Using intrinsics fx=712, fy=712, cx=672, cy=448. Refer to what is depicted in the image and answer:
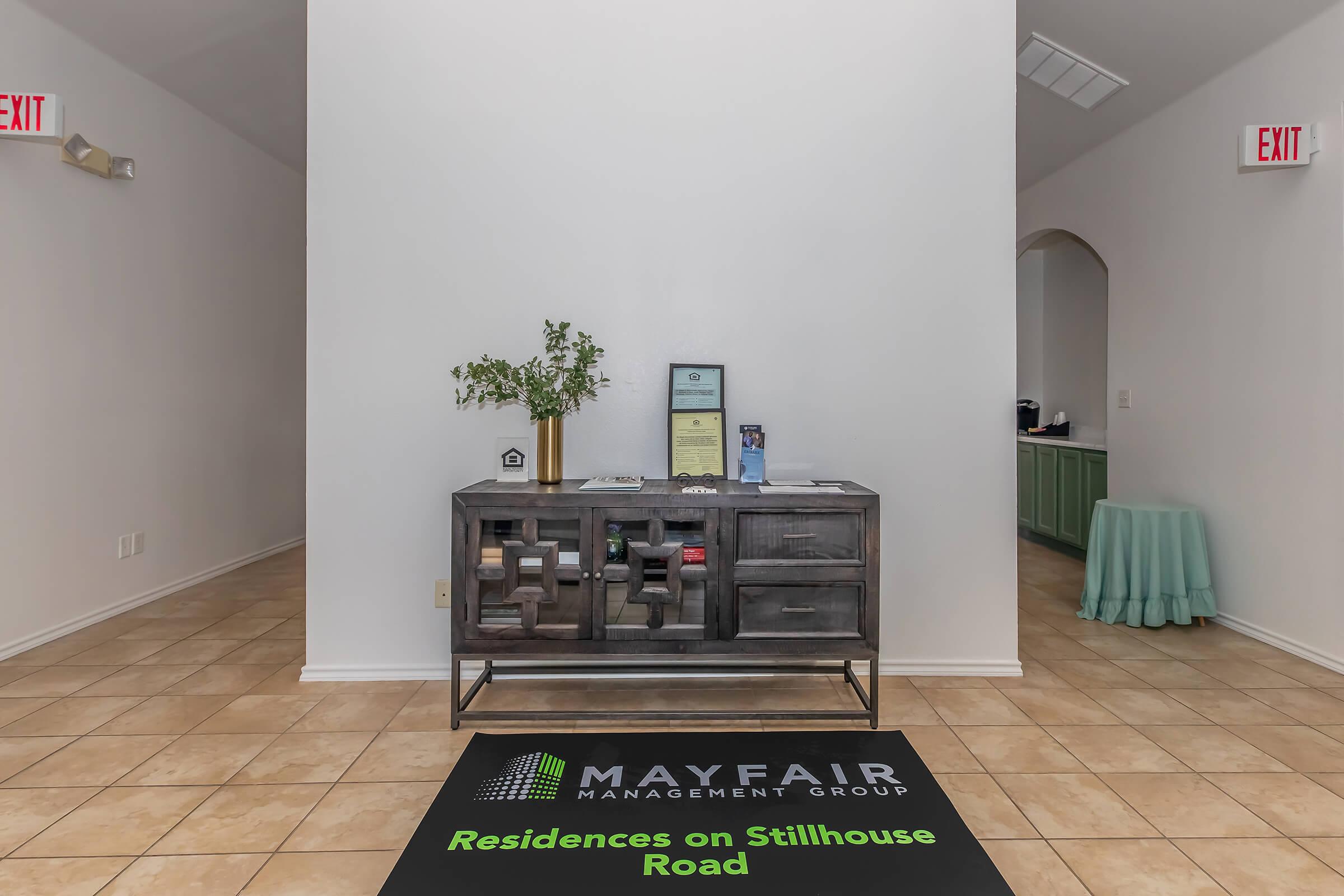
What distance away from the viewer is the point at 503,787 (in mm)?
1912

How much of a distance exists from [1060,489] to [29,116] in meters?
6.10

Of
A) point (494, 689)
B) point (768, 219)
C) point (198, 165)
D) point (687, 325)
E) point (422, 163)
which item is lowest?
point (494, 689)

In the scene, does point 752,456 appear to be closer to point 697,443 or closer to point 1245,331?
point 697,443

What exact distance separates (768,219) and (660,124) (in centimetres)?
57

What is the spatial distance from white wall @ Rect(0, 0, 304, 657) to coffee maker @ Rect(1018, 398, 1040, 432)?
19.2 ft

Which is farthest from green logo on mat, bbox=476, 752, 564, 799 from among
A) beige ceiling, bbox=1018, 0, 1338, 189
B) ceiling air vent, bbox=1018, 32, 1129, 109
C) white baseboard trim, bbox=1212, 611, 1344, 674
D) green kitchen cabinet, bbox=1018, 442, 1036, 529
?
green kitchen cabinet, bbox=1018, 442, 1036, 529

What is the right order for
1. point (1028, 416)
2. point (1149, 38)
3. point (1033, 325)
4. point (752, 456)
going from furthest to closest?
point (1033, 325)
point (1028, 416)
point (1149, 38)
point (752, 456)

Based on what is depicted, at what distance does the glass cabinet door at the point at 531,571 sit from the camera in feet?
7.65

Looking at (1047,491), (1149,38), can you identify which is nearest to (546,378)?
(1149,38)

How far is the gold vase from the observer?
2561 mm

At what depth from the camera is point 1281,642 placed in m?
3.22

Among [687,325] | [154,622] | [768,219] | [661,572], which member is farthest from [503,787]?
[154,622]

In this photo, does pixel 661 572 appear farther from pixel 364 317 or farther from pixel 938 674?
pixel 364 317

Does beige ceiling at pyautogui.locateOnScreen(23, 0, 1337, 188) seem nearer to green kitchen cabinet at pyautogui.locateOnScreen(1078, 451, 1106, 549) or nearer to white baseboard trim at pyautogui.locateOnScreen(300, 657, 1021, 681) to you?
green kitchen cabinet at pyautogui.locateOnScreen(1078, 451, 1106, 549)
